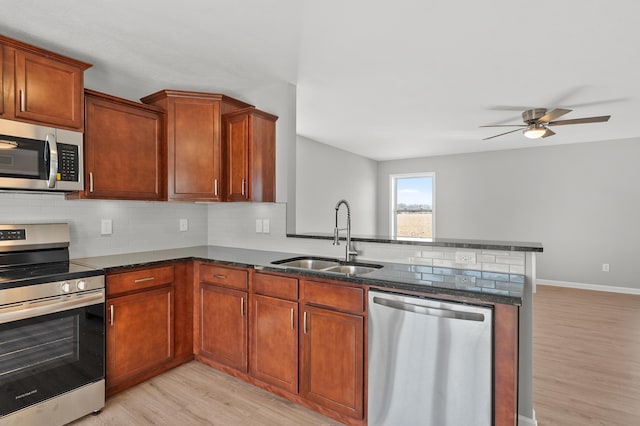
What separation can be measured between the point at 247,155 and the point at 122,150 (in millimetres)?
932

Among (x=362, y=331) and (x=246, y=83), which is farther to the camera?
(x=246, y=83)

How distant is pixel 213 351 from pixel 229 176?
1429 mm

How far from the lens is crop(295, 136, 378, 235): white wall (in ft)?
18.3

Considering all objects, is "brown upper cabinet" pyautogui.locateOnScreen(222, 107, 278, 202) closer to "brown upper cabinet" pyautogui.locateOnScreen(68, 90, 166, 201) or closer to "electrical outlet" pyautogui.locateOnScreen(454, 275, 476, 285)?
"brown upper cabinet" pyautogui.locateOnScreen(68, 90, 166, 201)

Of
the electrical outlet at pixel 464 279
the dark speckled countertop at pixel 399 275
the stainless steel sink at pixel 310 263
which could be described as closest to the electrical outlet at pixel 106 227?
the dark speckled countertop at pixel 399 275

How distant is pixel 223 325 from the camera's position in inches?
104

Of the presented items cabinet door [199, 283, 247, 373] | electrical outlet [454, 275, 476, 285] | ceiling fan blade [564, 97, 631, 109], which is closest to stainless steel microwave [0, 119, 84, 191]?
cabinet door [199, 283, 247, 373]

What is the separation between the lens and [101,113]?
98.1 inches

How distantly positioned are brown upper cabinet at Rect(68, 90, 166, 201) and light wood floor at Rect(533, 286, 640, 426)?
10.6 ft

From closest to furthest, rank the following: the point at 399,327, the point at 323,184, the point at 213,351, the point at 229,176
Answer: the point at 399,327 < the point at 213,351 < the point at 229,176 < the point at 323,184

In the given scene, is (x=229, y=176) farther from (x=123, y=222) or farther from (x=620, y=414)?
(x=620, y=414)

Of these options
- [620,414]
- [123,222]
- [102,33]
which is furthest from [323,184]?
[620,414]

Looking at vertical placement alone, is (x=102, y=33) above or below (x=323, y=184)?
above

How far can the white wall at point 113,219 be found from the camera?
7.93 ft
